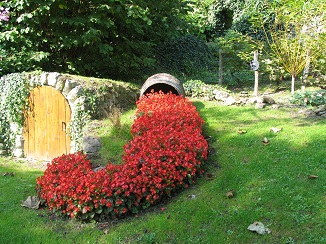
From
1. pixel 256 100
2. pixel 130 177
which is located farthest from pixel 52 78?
pixel 256 100

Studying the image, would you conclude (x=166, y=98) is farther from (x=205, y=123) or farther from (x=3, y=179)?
(x=3, y=179)

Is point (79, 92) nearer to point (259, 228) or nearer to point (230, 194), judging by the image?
point (230, 194)

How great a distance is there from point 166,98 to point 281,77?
5.84m

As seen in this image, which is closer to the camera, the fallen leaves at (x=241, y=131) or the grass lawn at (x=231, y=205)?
the grass lawn at (x=231, y=205)

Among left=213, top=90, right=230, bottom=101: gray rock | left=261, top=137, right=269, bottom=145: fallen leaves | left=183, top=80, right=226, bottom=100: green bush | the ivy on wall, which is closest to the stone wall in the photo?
the ivy on wall

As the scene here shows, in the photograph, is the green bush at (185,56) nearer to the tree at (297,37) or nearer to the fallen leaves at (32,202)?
the tree at (297,37)

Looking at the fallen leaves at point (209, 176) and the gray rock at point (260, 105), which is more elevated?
the gray rock at point (260, 105)

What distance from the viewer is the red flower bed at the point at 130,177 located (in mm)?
5023

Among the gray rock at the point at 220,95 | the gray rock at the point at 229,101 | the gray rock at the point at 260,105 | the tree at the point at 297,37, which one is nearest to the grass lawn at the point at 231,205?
the gray rock at the point at 260,105

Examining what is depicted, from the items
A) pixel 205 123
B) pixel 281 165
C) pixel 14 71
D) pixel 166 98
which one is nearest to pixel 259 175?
pixel 281 165

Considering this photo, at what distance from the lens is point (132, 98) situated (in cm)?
988

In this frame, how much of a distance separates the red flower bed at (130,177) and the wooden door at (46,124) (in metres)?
1.89

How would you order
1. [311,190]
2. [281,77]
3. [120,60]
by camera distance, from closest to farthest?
[311,190] → [120,60] → [281,77]

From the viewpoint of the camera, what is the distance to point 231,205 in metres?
4.91
